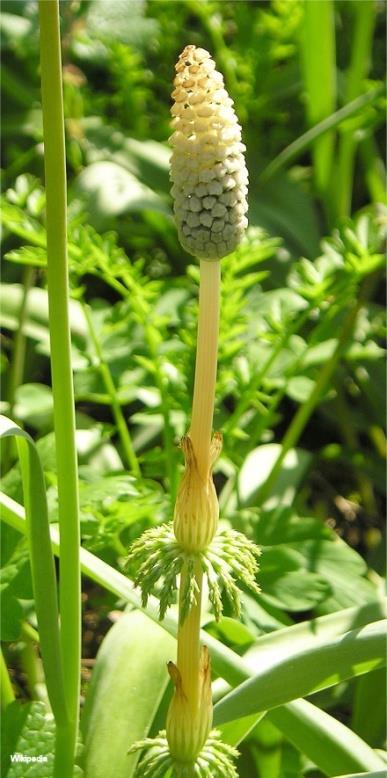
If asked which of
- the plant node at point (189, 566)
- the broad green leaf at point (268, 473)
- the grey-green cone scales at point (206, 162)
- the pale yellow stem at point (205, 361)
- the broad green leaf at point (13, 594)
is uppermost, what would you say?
the broad green leaf at point (268, 473)

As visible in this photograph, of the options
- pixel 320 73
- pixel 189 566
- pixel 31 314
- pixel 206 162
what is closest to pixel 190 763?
pixel 189 566

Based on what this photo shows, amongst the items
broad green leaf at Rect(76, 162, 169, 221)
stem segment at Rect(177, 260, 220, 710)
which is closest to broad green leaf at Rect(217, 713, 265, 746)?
stem segment at Rect(177, 260, 220, 710)

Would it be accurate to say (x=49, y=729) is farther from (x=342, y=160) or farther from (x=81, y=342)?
(x=342, y=160)

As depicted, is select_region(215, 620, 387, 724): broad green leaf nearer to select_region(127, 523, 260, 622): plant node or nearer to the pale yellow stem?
select_region(127, 523, 260, 622): plant node

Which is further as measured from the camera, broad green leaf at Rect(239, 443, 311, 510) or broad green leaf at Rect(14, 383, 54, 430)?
broad green leaf at Rect(239, 443, 311, 510)

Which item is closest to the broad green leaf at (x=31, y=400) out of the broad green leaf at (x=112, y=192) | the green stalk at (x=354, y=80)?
the broad green leaf at (x=112, y=192)

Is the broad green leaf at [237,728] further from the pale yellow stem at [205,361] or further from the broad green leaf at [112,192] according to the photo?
the broad green leaf at [112,192]

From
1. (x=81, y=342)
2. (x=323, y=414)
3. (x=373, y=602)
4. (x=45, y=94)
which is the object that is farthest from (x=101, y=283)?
(x=45, y=94)
